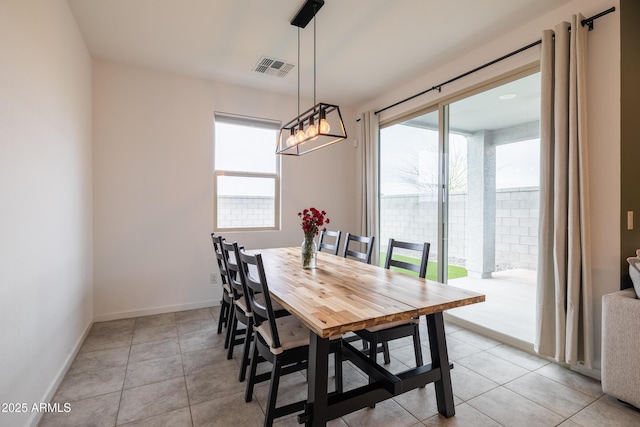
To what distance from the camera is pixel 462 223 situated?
3.29 m

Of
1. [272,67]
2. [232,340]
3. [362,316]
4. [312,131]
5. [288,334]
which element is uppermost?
[272,67]

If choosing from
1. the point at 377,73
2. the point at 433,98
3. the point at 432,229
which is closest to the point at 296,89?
the point at 377,73

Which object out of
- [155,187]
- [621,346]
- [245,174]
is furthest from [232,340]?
[621,346]

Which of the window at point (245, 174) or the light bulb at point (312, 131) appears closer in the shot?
the light bulb at point (312, 131)

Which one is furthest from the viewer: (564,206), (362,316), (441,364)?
(564,206)

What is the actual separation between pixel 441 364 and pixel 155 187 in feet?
10.9

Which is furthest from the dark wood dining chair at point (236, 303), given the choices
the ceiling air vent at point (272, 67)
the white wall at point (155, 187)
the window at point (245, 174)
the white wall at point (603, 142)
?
the white wall at point (603, 142)

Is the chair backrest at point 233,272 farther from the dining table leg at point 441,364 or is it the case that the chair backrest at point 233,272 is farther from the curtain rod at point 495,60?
the curtain rod at point 495,60

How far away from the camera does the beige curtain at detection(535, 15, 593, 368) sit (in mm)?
2195

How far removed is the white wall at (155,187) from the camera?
10.9ft

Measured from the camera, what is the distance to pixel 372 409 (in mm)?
1882

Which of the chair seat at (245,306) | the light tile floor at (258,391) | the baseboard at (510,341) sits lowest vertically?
the light tile floor at (258,391)

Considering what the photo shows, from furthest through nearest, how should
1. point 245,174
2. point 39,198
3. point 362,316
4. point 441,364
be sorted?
point 245,174
point 39,198
point 441,364
point 362,316

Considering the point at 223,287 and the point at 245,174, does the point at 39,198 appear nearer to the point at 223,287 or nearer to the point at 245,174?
the point at 223,287
